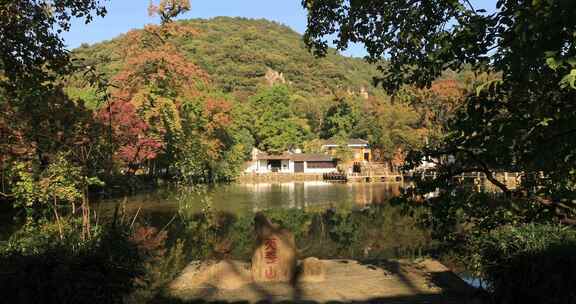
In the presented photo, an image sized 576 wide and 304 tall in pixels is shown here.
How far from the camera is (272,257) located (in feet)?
26.9

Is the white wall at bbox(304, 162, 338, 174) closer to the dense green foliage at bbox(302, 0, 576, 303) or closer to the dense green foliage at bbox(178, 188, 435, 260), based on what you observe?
the dense green foliage at bbox(178, 188, 435, 260)

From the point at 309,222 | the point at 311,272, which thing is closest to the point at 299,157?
the point at 309,222

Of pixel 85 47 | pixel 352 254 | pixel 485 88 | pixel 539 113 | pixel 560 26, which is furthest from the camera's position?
pixel 85 47

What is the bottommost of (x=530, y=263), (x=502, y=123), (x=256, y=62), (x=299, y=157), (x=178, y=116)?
(x=530, y=263)

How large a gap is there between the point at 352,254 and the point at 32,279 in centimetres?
964

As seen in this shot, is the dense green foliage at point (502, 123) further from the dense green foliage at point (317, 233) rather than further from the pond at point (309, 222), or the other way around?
the dense green foliage at point (317, 233)

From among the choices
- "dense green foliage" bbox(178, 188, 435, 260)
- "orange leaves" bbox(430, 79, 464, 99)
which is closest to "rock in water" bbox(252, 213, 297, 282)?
"dense green foliage" bbox(178, 188, 435, 260)

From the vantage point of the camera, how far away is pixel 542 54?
282cm

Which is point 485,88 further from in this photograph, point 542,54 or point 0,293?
point 0,293

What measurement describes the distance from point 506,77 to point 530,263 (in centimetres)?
231

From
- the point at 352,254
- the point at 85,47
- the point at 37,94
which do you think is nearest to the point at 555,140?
the point at 37,94

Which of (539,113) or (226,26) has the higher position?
(226,26)

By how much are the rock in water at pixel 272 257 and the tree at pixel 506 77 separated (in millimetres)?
3726

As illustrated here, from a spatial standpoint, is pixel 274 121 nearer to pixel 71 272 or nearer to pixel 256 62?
pixel 256 62
